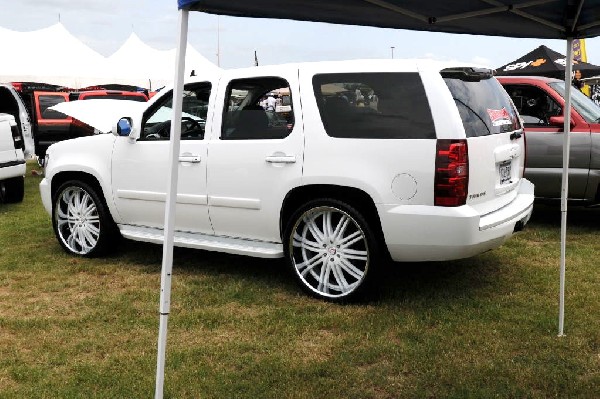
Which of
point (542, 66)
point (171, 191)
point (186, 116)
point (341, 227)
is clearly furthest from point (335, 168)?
point (542, 66)

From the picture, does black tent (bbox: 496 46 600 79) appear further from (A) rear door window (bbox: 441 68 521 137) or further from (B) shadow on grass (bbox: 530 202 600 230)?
(A) rear door window (bbox: 441 68 521 137)

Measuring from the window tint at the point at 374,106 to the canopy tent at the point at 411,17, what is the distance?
720mm

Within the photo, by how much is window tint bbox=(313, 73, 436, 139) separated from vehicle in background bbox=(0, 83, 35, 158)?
6963mm

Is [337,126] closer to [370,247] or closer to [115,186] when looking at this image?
[370,247]

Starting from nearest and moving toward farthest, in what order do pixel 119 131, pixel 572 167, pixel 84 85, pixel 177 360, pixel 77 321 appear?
1. pixel 177 360
2. pixel 77 321
3. pixel 119 131
4. pixel 572 167
5. pixel 84 85

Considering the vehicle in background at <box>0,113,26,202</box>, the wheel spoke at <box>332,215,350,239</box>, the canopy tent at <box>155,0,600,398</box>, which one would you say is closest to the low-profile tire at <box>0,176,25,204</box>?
the vehicle in background at <box>0,113,26,202</box>

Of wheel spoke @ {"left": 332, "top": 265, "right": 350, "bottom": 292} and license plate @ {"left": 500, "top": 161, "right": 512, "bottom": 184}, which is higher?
license plate @ {"left": 500, "top": 161, "right": 512, "bottom": 184}

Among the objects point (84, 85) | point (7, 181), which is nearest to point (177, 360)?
point (7, 181)

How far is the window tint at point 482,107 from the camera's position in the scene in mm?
4711

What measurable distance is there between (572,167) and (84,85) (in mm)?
30052

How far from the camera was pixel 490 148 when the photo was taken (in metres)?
4.76

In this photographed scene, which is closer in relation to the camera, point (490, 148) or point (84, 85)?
point (490, 148)

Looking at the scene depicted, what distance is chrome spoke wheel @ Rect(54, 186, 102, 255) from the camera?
20.9ft

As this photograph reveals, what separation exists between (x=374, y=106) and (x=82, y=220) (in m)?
3.26
